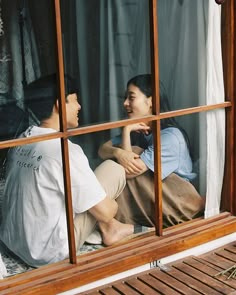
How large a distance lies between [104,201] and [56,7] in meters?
0.74

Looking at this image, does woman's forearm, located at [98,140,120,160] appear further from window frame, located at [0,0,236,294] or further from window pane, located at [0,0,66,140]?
window pane, located at [0,0,66,140]

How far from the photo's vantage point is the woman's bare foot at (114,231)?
2.32 metres

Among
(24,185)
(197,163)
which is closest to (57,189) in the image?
(24,185)

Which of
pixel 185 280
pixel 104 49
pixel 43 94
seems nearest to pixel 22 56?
pixel 43 94

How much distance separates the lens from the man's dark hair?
2043 mm

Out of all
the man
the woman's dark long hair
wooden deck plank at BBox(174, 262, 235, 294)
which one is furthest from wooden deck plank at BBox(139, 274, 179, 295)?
the woman's dark long hair

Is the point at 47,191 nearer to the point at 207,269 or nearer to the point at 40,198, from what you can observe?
the point at 40,198

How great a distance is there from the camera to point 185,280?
232 centimetres

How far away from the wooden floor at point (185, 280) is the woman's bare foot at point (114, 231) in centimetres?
16

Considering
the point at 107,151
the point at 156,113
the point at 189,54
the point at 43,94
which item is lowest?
the point at 107,151

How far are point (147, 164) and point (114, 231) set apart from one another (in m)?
0.29

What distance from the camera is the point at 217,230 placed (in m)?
2.61

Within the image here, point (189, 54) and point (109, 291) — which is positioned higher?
point (189, 54)

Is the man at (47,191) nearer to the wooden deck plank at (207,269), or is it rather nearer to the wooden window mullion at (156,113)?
the wooden window mullion at (156,113)
